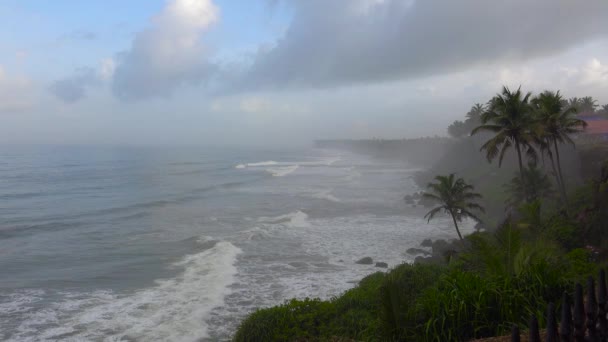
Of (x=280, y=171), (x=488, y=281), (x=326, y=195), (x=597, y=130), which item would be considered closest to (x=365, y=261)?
(x=488, y=281)

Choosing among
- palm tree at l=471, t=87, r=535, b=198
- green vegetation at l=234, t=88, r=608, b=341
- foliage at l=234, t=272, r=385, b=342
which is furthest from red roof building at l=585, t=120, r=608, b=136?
foliage at l=234, t=272, r=385, b=342

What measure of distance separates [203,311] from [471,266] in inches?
444

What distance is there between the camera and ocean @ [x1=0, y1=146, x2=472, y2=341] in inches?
695

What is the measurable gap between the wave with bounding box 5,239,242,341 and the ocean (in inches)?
2.9

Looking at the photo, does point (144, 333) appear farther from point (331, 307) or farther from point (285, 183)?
point (285, 183)

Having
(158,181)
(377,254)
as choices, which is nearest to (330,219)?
(377,254)

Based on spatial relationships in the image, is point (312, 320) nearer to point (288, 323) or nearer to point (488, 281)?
point (288, 323)

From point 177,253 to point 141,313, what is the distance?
31.9 feet

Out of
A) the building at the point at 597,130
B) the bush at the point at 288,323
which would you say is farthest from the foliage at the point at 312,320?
the building at the point at 597,130

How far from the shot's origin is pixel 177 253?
90.5 feet

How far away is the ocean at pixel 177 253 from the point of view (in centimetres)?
1766

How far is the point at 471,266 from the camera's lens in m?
12.0

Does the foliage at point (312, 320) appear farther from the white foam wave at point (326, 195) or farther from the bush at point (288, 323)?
the white foam wave at point (326, 195)

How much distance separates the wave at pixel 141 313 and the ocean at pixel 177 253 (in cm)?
7
